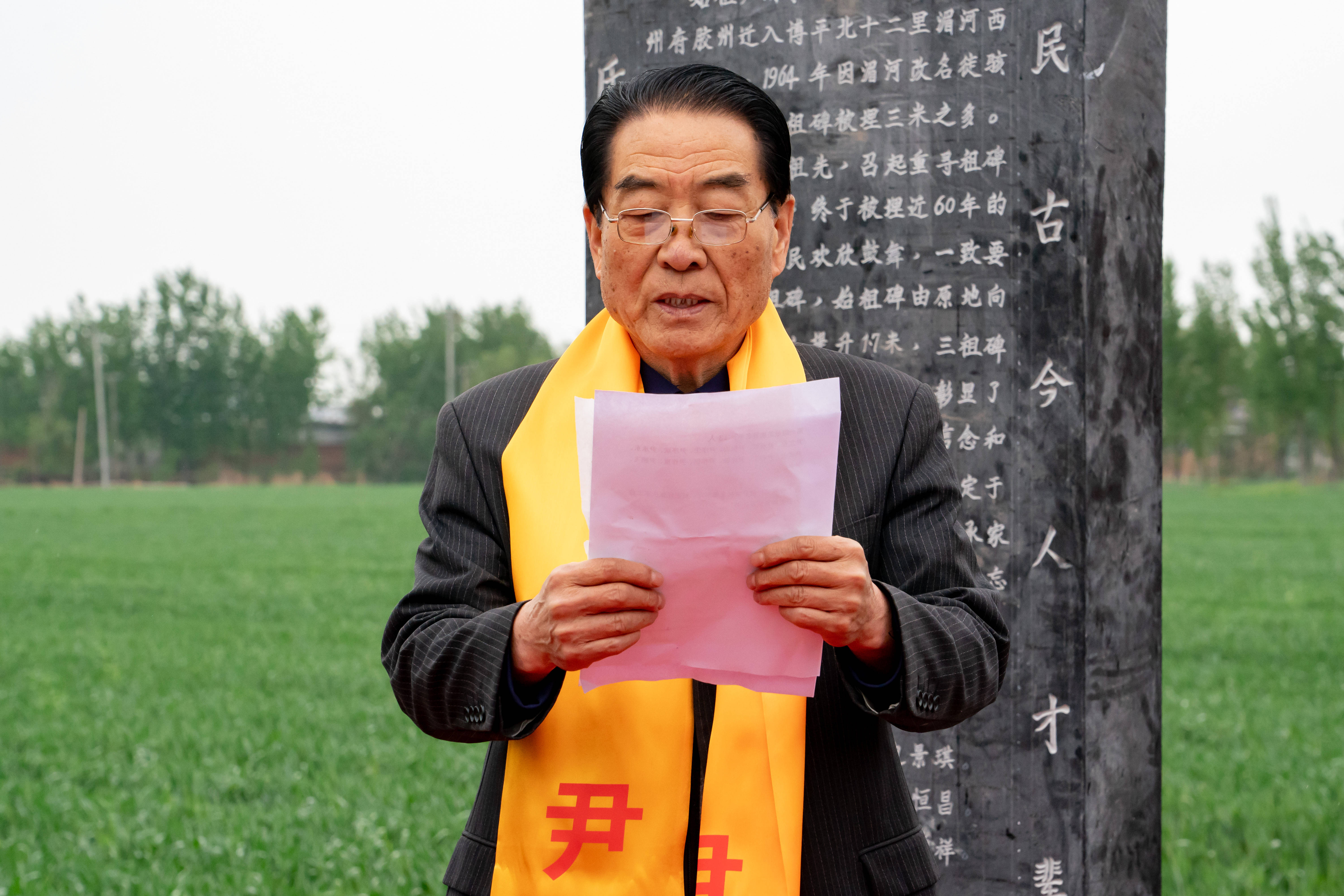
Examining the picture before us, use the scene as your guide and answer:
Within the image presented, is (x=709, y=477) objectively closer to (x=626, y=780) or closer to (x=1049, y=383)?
(x=626, y=780)

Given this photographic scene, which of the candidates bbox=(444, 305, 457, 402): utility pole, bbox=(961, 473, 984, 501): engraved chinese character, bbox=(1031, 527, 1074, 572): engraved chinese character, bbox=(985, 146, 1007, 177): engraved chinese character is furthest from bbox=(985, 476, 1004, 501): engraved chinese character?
bbox=(444, 305, 457, 402): utility pole

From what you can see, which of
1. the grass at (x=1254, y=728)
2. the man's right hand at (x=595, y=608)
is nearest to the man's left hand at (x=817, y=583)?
the man's right hand at (x=595, y=608)

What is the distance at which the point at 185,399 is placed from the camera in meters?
70.5

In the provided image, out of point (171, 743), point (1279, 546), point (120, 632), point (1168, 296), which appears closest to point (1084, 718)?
point (171, 743)

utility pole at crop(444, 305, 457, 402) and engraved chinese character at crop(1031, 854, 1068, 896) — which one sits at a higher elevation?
utility pole at crop(444, 305, 457, 402)

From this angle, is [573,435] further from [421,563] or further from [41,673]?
[41,673]

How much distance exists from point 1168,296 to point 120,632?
1906 inches

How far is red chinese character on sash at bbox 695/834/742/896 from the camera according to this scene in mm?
1768

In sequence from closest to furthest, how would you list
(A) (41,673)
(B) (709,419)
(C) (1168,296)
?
(B) (709,419) < (A) (41,673) < (C) (1168,296)

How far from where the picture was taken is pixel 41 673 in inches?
348

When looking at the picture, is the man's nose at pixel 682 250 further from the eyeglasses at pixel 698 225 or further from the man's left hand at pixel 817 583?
the man's left hand at pixel 817 583

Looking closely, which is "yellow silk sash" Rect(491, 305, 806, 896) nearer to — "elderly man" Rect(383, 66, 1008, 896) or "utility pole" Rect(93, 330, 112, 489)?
"elderly man" Rect(383, 66, 1008, 896)

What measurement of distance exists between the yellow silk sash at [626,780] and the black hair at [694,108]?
37 centimetres

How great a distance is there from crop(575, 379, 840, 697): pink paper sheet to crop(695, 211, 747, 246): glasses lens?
0.38m
